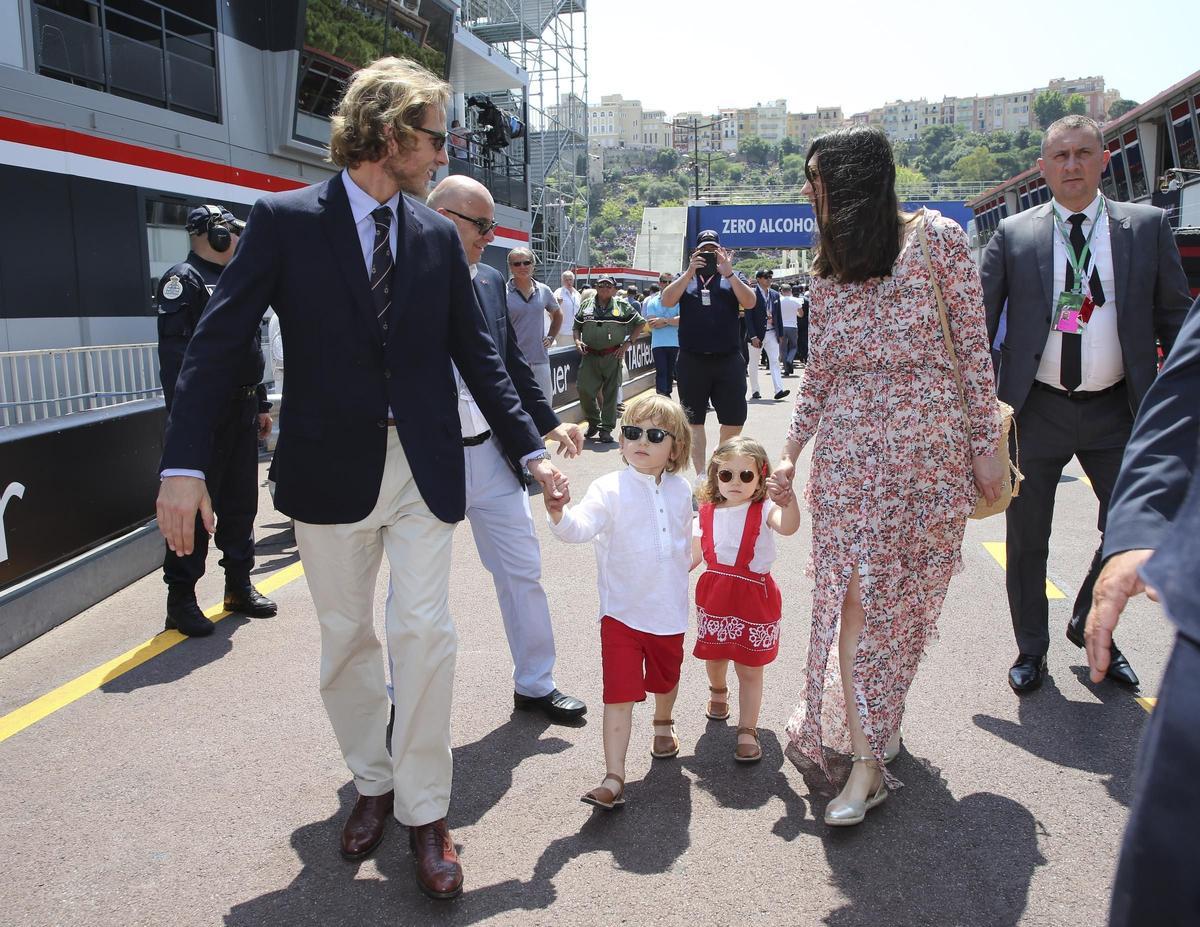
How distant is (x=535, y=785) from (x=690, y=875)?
74 cm

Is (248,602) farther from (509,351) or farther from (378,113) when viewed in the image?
(378,113)

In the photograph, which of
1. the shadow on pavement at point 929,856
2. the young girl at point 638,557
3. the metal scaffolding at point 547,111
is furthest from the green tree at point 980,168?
the shadow on pavement at point 929,856

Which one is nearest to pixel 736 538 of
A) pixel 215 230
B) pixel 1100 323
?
pixel 1100 323

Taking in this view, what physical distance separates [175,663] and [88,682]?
1.24ft

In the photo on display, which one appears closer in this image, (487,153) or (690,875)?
(690,875)

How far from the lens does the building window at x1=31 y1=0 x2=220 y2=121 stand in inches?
526

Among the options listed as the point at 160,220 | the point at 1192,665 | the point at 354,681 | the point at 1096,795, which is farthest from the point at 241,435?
the point at 160,220

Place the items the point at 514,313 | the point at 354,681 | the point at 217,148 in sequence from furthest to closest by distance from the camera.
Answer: the point at 217,148, the point at 514,313, the point at 354,681

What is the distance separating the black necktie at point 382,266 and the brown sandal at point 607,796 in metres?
1.57

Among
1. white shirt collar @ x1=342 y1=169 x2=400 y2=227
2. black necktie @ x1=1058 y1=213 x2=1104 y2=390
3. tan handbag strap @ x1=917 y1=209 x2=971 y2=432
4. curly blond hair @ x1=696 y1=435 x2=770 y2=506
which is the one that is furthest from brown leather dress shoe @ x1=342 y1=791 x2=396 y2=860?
black necktie @ x1=1058 y1=213 x2=1104 y2=390

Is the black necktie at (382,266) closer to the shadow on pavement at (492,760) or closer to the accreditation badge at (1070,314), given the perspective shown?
the shadow on pavement at (492,760)

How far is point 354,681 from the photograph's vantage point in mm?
3113

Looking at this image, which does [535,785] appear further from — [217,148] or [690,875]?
[217,148]

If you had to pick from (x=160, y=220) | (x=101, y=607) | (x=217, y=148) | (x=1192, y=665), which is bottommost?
(x=101, y=607)
